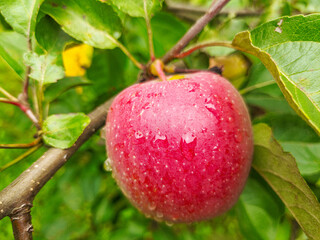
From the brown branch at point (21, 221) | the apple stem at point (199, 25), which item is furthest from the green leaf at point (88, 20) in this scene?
the brown branch at point (21, 221)

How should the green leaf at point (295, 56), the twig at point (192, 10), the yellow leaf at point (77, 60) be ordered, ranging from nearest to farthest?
the green leaf at point (295, 56)
the yellow leaf at point (77, 60)
the twig at point (192, 10)

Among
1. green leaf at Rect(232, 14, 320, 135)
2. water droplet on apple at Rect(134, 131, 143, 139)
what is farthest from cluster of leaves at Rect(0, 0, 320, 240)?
water droplet on apple at Rect(134, 131, 143, 139)

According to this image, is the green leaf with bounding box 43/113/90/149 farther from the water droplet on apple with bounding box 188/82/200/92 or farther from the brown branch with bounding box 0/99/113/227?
the water droplet on apple with bounding box 188/82/200/92

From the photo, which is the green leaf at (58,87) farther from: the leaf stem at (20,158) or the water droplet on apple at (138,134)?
the water droplet on apple at (138,134)

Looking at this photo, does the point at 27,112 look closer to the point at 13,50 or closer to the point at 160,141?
the point at 13,50

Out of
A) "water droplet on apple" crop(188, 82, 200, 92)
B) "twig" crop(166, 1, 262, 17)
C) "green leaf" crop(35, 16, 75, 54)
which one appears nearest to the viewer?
"water droplet on apple" crop(188, 82, 200, 92)

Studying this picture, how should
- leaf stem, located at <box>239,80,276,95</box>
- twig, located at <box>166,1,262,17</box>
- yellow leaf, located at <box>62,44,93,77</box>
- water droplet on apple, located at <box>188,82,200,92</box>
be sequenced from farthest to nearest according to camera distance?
1. twig, located at <box>166,1,262,17</box>
2. yellow leaf, located at <box>62,44,93,77</box>
3. leaf stem, located at <box>239,80,276,95</box>
4. water droplet on apple, located at <box>188,82,200,92</box>

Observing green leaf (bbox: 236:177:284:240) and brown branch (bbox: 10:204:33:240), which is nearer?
brown branch (bbox: 10:204:33:240)
